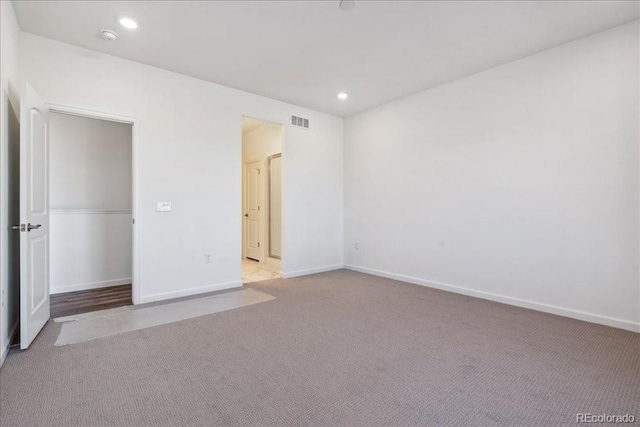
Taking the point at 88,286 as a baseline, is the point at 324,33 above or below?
above

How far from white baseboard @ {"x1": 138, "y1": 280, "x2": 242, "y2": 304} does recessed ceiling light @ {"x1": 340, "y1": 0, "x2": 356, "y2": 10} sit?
12.1 ft

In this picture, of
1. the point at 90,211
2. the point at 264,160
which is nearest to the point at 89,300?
the point at 90,211

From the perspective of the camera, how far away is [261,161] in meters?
6.71

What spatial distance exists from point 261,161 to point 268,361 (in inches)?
194

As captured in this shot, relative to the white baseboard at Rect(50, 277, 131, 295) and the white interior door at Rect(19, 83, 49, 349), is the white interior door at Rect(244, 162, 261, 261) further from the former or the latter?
the white interior door at Rect(19, 83, 49, 349)

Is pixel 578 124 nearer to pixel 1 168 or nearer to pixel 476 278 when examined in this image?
pixel 476 278

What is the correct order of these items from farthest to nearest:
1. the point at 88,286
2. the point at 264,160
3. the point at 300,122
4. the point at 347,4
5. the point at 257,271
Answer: the point at 264,160 → the point at 257,271 → the point at 300,122 → the point at 88,286 → the point at 347,4

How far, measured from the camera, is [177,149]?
162 inches

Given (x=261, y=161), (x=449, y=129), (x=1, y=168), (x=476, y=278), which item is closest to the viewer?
(x=1, y=168)

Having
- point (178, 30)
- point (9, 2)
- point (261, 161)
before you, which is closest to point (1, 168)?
point (9, 2)

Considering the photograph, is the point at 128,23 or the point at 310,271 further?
the point at 310,271

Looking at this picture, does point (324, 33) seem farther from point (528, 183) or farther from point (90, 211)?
point (90, 211)

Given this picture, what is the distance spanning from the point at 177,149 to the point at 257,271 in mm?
2720

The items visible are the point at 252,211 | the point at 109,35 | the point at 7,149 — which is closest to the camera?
the point at 7,149
